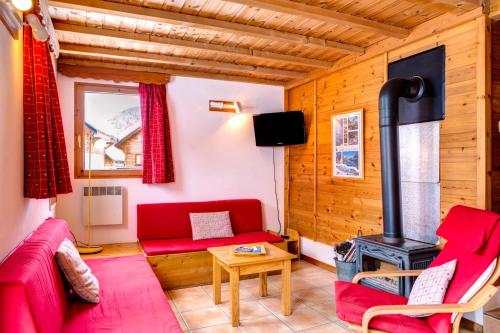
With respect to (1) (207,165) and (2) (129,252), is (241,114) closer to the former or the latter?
(1) (207,165)

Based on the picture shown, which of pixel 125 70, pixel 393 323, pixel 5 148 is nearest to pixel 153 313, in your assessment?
pixel 5 148

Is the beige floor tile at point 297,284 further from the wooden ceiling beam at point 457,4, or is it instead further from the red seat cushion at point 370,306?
the wooden ceiling beam at point 457,4

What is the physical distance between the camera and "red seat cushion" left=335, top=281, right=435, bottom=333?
2006mm

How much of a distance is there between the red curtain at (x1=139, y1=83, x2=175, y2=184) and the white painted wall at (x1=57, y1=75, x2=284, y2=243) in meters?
0.16

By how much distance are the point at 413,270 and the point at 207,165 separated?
2890mm

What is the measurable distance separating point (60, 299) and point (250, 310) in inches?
65.7

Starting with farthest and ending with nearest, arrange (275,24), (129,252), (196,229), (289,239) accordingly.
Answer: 1. (289,239)
2. (196,229)
3. (129,252)
4. (275,24)

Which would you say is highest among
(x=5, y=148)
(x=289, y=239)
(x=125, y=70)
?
(x=125, y=70)

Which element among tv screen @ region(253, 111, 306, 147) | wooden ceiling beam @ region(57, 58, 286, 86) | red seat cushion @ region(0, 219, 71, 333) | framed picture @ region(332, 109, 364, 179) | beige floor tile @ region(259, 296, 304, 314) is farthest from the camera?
tv screen @ region(253, 111, 306, 147)

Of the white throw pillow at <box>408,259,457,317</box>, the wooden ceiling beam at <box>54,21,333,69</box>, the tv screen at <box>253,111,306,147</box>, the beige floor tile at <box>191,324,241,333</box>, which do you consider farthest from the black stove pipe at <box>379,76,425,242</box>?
the tv screen at <box>253,111,306,147</box>

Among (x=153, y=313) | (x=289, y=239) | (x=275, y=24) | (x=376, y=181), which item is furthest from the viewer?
(x=289, y=239)

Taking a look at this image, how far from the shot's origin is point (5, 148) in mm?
1910

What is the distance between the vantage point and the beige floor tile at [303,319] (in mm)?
2877

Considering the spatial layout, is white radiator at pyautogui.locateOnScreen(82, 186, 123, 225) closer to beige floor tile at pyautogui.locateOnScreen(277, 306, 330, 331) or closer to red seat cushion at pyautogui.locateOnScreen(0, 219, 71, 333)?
red seat cushion at pyautogui.locateOnScreen(0, 219, 71, 333)
